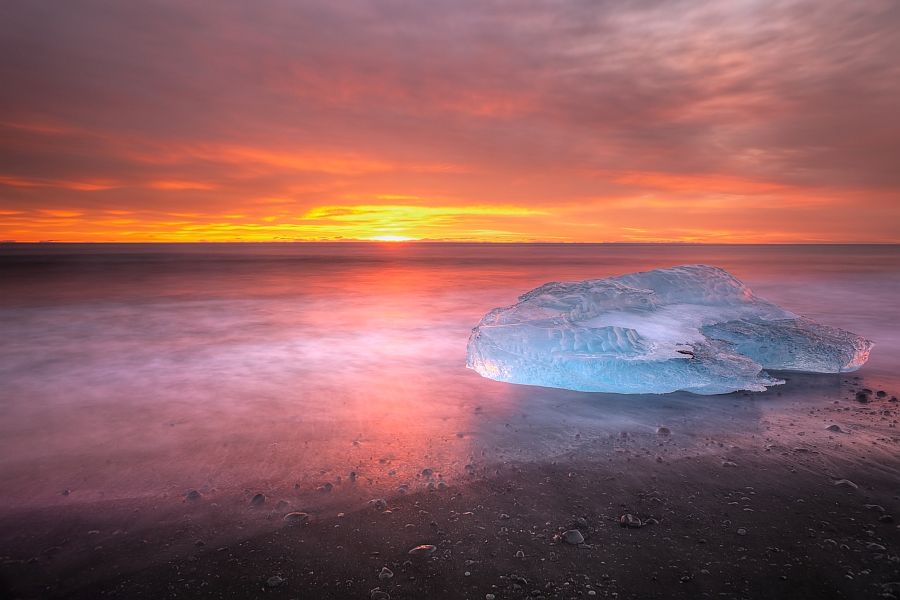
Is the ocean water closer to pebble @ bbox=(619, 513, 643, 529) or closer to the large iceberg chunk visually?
the large iceberg chunk

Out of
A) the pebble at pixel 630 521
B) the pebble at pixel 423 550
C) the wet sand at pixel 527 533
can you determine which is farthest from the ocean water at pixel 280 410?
the pebble at pixel 630 521

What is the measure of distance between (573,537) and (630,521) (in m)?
0.50

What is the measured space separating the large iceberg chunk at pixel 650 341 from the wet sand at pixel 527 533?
2.01 meters

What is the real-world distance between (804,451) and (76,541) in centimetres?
621

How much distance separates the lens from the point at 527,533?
355cm

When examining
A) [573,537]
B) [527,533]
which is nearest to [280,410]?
[527,533]

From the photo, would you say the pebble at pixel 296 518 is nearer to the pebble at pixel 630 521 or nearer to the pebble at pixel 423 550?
the pebble at pixel 423 550

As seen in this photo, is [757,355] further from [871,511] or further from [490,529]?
[490,529]

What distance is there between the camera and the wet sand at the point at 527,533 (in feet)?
10.0

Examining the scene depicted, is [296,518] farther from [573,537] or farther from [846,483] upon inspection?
[846,483]

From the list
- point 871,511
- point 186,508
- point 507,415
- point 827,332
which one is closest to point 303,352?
point 507,415

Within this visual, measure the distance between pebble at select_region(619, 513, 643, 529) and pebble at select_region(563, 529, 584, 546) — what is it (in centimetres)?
39

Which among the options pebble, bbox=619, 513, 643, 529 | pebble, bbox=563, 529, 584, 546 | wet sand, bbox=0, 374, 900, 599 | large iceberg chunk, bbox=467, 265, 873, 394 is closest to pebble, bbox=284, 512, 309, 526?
wet sand, bbox=0, 374, 900, 599

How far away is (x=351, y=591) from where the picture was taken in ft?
9.89
